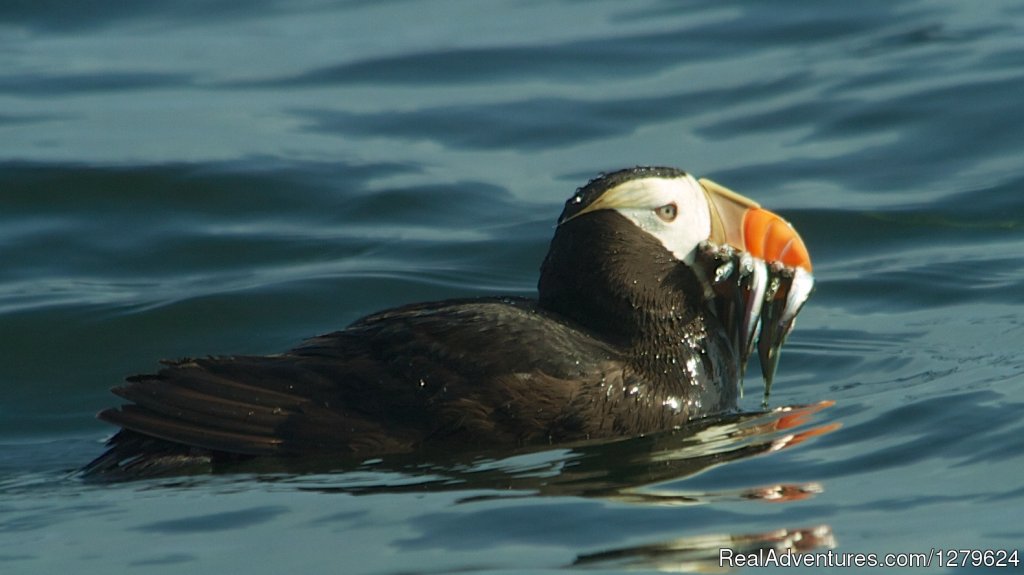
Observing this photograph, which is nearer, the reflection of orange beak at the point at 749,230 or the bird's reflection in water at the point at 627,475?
the bird's reflection in water at the point at 627,475

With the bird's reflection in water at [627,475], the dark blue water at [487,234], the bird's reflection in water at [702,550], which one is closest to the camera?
the bird's reflection in water at [702,550]

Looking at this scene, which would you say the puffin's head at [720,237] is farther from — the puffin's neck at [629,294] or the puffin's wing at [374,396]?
the puffin's wing at [374,396]

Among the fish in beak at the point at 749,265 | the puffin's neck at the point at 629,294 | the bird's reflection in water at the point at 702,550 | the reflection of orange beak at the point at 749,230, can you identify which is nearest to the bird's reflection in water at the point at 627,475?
the bird's reflection in water at the point at 702,550

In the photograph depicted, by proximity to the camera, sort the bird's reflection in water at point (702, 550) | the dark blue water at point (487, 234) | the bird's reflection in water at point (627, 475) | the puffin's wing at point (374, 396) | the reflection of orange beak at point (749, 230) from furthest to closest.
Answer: the reflection of orange beak at point (749, 230) → the puffin's wing at point (374, 396) → the dark blue water at point (487, 234) → the bird's reflection in water at point (627, 475) → the bird's reflection in water at point (702, 550)

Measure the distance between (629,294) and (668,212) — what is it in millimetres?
327

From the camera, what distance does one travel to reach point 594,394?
614 cm

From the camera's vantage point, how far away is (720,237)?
21.6 ft

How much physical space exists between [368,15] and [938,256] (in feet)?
25.5

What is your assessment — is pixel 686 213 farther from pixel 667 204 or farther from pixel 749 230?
pixel 749 230

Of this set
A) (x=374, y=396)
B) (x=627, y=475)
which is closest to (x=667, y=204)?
(x=627, y=475)

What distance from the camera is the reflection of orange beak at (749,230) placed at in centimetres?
658

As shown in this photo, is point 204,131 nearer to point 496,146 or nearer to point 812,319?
point 496,146

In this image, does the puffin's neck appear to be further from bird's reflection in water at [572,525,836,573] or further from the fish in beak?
bird's reflection in water at [572,525,836,573]

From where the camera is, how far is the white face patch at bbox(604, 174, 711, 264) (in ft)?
21.1
